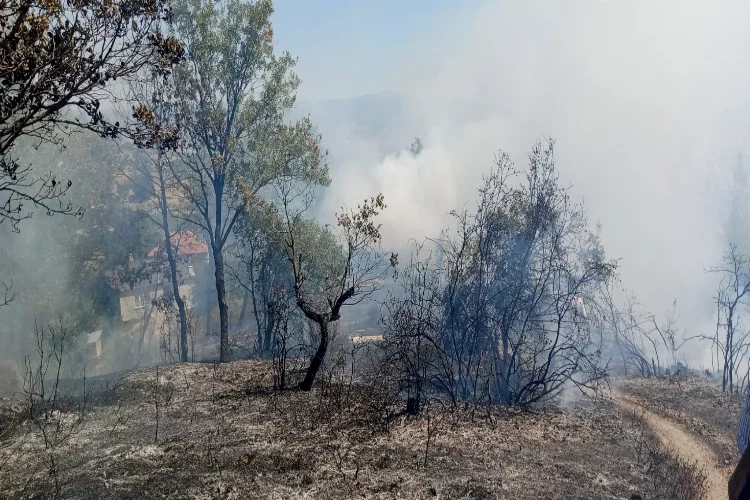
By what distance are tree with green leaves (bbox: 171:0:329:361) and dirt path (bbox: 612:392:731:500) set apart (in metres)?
14.2

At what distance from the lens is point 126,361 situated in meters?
33.6

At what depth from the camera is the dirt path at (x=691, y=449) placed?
9945 mm

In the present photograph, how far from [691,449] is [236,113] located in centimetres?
1805

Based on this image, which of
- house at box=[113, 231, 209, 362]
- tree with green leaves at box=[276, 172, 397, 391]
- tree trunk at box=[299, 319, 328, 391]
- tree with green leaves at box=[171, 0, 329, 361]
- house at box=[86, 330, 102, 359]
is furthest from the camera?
house at box=[113, 231, 209, 362]

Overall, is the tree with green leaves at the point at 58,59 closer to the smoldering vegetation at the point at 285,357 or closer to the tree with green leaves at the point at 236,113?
the smoldering vegetation at the point at 285,357

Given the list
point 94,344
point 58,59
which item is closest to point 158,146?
point 58,59

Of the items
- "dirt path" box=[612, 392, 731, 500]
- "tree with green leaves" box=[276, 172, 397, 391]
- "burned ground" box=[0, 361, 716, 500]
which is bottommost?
"dirt path" box=[612, 392, 731, 500]

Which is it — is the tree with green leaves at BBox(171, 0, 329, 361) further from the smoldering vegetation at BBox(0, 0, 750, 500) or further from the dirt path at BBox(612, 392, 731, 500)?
the dirt path at BBox(612, 392, 731, 500)

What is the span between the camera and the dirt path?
9.95 metres

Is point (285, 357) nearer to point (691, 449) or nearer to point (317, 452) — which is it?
point (317, 452)

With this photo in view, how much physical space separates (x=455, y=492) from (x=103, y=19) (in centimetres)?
831

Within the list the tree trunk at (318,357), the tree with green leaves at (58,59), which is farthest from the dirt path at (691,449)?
the tree with green leaves at (58,59)

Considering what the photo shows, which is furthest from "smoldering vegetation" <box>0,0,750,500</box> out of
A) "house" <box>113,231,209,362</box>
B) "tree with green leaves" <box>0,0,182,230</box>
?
"house" <box>113,231,209,362</box>

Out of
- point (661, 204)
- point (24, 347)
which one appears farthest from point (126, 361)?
point (661, 204)
